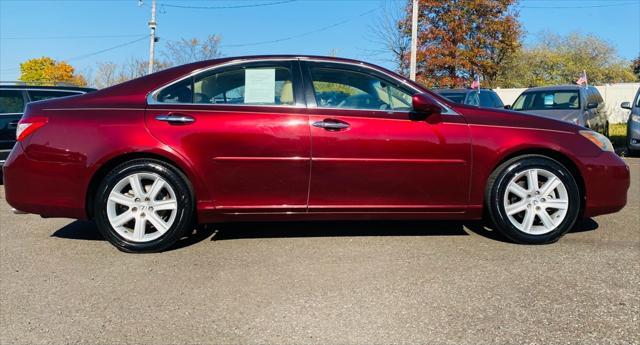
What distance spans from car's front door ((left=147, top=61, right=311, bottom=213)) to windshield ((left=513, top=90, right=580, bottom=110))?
8.47m

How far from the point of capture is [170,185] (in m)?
3.87

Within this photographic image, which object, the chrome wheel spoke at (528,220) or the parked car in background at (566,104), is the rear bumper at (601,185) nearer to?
the chrome wheel spoke at (528,220)

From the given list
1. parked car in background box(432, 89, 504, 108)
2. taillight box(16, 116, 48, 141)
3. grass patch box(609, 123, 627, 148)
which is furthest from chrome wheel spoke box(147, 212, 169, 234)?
grass patch box(609, 123, 627, 148)

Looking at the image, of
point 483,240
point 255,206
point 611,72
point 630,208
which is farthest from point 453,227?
point 611,72

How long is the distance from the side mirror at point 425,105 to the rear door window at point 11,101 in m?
6.75

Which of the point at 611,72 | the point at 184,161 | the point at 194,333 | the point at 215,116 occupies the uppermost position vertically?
the point at 611,72

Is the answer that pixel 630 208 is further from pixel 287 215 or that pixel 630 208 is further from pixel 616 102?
pixel 616 102

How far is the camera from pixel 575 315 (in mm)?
2750

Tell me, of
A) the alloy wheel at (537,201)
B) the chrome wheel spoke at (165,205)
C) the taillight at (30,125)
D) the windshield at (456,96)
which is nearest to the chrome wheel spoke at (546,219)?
the alloy wheel at (537,201)

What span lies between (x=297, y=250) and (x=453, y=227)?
160cm

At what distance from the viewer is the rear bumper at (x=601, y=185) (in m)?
4.06

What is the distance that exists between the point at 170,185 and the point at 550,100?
9.64 meters

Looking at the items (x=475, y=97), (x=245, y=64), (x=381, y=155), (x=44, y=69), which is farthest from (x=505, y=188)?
(x=44, y=69)

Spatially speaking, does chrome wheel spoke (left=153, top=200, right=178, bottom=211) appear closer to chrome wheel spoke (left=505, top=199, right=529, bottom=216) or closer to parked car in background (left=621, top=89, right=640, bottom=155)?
chrome wheel spoke (left=505, top=199, right=529, bottom=216)
